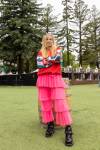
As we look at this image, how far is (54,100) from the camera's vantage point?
21.9 feet

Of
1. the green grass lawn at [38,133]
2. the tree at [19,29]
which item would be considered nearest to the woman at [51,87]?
the green grass lawn at [38,133]

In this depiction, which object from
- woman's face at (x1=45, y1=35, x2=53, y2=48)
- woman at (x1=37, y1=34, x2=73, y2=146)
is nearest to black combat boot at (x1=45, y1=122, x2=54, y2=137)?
woman at (x1=37, y1=34, x2=73, y2=146)

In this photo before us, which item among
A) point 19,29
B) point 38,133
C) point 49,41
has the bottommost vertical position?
point 38,133

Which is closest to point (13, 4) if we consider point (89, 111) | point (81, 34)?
point (81, 34)

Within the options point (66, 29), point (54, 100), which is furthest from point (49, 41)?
point (66, 29)

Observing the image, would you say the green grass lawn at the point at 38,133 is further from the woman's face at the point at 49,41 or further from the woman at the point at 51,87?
the woman's face at the point at 49,41

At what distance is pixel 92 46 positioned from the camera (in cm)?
5397

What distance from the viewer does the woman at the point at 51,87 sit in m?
6.61

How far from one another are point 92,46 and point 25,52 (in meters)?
21.5

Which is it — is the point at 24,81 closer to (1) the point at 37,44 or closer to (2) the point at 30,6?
(1) the point at 37,44

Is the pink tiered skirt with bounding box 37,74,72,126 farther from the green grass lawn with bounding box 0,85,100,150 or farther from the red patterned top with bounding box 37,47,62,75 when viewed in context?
the green grass lawn with bounding box 0,85,100,150

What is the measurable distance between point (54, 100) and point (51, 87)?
0.22m

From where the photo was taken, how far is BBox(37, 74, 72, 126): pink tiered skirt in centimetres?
660

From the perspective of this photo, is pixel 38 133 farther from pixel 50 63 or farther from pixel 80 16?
pixel 80 16
